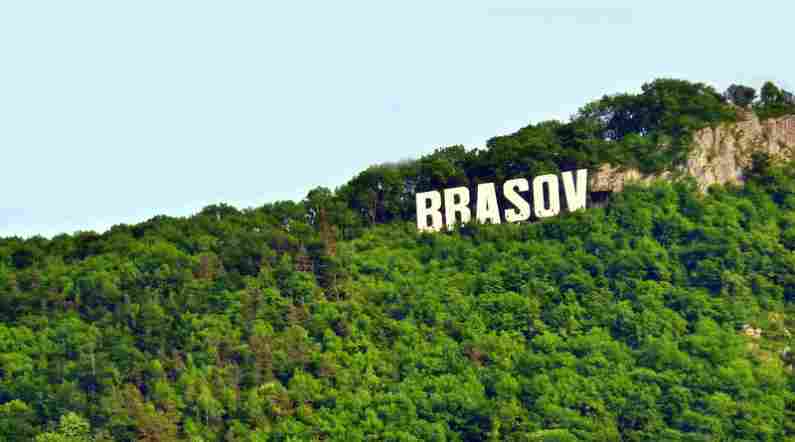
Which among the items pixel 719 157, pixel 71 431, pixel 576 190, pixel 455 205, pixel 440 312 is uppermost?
pixel 719 157

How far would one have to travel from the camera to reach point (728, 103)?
12638 centimetres

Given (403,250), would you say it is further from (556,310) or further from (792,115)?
(792,115)

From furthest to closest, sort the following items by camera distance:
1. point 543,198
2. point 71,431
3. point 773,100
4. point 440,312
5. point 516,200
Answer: point 773,100 < point 516,200 < point 543,198 < point 440,312 < point 71,431

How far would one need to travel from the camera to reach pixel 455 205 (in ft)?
403

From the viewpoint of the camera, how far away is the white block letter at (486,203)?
122m

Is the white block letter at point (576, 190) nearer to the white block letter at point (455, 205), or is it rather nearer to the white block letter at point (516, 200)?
the white block letter at point (516, 200)

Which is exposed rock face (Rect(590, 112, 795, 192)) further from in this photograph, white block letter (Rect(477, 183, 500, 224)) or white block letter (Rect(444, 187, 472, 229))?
white block letter (Rect(444, 187, 472, 229))

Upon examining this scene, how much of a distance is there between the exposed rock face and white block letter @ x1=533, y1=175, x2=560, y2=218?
2.39m

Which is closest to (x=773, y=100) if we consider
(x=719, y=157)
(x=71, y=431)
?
(x=719, y=157)

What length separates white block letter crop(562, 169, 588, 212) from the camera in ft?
398

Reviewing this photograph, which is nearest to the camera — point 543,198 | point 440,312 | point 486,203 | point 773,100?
point 440,312

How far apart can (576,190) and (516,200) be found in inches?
117

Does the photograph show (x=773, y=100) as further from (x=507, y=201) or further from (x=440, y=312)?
(x=440, y=312)

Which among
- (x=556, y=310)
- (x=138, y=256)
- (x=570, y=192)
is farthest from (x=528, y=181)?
(x=138, y=256)
